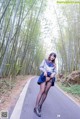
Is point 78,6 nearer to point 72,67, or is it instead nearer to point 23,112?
point 72,67

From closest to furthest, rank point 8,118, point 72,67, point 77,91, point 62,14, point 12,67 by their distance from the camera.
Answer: point 8,118, point 77,91, point 12,67, point 62,14, point 72,67

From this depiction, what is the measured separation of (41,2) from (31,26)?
5380 millimetres

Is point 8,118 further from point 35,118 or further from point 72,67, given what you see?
point 72,67

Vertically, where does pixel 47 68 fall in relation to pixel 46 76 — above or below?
above

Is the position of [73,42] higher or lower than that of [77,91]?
higher

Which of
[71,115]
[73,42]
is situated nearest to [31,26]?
[73,42]

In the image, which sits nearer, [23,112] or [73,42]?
[23,112]

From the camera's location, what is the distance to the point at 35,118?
5.11 m

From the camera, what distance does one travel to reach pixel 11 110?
19.0 feet

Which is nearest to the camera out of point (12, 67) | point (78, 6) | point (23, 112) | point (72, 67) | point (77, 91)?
point (23, 112)

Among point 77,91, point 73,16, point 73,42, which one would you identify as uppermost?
point 73,16

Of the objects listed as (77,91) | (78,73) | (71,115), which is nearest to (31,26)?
(78,73)

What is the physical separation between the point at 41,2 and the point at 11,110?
9945 millimetres

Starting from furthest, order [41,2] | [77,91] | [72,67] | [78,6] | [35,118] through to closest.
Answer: [72,67] < [78,6] < [41,2] < [77,91] < [35,118]
